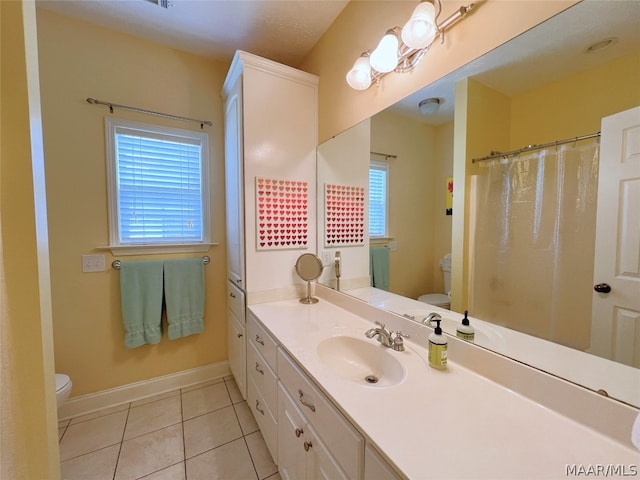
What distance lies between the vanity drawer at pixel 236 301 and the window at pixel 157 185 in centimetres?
46

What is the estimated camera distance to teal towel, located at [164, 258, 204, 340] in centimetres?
189

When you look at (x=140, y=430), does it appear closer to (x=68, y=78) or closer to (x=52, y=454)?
(x=52, y=454)

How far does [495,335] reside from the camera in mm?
880

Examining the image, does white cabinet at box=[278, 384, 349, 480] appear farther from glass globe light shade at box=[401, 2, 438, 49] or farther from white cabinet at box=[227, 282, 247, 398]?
glass globe light shade at box=[401, 2, 438, 49]

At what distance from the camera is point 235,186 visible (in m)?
1.76

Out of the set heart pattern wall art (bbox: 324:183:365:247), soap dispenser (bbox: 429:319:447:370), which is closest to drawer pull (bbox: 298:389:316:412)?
soap dispenser (bbox: 429:319:447:370)

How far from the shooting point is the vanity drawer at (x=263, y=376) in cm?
122

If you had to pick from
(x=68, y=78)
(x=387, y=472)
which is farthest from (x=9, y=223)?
(x=68, y=78)

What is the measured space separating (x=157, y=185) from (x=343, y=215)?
4.59 feet

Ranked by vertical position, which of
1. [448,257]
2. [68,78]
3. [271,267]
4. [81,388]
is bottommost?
[81,388]

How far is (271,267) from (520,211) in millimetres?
1365

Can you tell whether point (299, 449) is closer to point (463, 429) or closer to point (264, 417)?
point (264, 417)

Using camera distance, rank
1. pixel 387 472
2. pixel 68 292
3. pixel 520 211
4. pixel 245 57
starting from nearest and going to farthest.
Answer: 1. pixel 387 472
2. pixel 520 211
3. pixel 245 57
4. pixel 68 292

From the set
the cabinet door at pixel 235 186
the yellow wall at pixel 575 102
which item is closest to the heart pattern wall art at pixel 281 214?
the cabinet door at pixel 235 186
